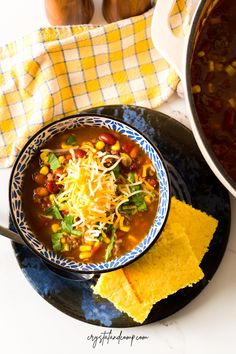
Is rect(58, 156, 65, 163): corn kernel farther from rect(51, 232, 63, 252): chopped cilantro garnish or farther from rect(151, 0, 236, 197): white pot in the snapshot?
rect(151, 0, 236, 197): white pot

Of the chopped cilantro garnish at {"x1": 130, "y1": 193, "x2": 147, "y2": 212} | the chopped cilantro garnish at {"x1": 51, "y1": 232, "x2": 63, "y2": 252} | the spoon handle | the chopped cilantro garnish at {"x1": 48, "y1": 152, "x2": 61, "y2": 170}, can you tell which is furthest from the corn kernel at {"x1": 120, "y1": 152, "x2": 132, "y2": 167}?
the spoon handle

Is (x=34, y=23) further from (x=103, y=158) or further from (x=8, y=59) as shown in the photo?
(x=103, y=158)

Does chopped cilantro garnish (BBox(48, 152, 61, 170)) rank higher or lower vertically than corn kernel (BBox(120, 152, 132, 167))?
higher

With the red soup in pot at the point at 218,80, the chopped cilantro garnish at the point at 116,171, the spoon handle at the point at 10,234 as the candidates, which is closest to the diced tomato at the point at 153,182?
the chopped cilantro garnish at the point at 116,171

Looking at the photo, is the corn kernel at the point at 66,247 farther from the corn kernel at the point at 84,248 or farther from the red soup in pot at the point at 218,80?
the red soup in pot at the point at 218,80

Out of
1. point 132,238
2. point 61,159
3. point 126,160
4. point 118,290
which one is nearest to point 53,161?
point 61,159

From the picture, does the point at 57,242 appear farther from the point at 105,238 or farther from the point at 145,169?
the point at 145,169
